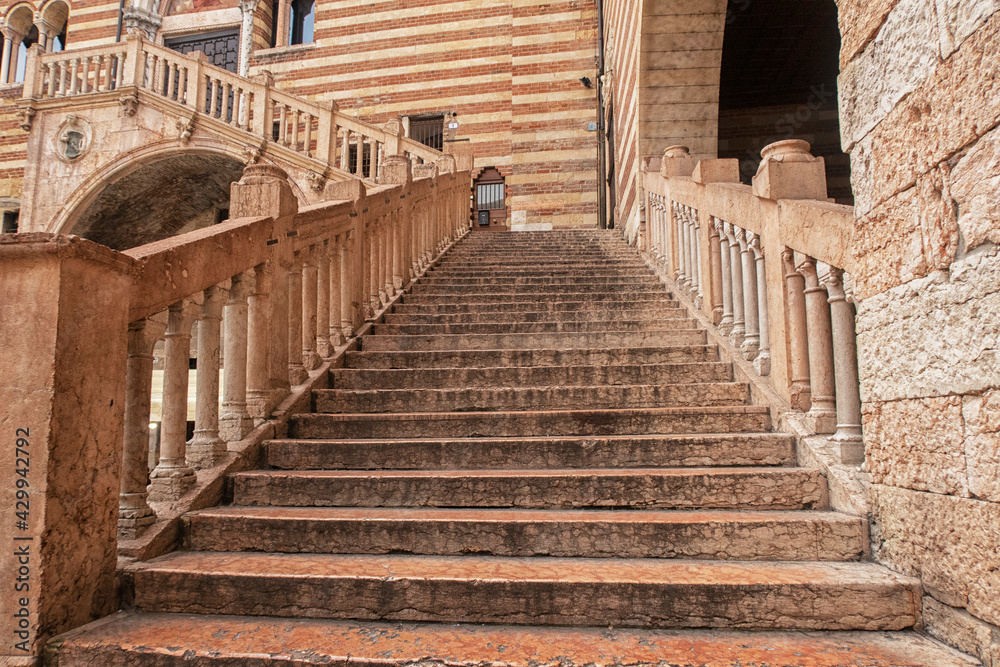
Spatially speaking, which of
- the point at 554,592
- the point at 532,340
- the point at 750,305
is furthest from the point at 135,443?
the point at 750,305

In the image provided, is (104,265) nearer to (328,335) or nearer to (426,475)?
(426,475)

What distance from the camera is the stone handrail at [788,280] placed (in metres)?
2.72

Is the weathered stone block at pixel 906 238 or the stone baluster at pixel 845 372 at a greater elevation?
the weathered stone block at pixel 906 238

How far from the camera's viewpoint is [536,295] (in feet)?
19.6

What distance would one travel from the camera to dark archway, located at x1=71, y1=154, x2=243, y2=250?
1127 centimetres

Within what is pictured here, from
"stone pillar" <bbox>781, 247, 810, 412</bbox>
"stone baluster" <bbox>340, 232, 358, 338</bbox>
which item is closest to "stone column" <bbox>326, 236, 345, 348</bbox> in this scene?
"stone baluster" <bbox>340, 232, 358, 338</bbox>

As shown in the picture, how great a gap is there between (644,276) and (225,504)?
4.88 metres

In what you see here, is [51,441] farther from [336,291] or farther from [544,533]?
[336,291]

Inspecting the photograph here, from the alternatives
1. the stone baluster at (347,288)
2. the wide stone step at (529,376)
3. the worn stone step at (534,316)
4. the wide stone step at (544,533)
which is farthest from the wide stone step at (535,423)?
the worn stone step at (534,316)

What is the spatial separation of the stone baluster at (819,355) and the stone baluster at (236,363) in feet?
9.51

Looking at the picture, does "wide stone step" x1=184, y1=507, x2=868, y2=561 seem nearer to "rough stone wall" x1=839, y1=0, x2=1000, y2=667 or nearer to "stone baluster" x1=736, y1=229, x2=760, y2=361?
"rough stone wall" x1=839, y1=0, x2=1000, y2=667

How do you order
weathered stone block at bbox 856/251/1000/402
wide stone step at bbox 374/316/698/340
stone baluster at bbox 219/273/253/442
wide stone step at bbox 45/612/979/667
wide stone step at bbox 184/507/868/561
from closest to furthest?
weathered stone block at bbox 856/251/1000/402 → wide stone step at bbox 45/612/979/667 → wide stone step at bbox 184/507/868/561 → stone baluster at bbox 219/273/253/442 → wide stone step at bbox 374/316/698/340

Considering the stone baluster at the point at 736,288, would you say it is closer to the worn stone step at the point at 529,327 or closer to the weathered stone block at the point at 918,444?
the worn stone step at the point at 529,327

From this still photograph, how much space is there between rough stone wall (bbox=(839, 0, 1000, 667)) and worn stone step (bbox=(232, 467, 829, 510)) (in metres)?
0.42
